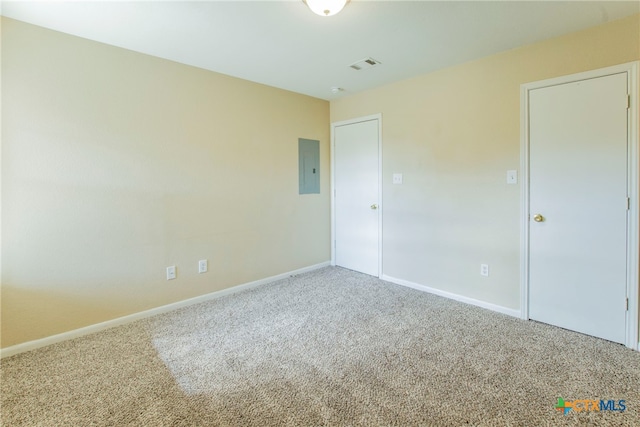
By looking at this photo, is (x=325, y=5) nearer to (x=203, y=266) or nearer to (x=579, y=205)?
(x=579, y=205)

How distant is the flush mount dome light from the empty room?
0.03 meters

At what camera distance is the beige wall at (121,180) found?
7.27 feet

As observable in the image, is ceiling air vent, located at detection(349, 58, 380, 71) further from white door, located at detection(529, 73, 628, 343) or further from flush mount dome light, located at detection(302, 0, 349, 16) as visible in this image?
white door, located at detection(529, 73, 628, 343)

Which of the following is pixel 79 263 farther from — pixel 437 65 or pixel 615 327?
pixel 615 327

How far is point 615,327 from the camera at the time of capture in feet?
7.52

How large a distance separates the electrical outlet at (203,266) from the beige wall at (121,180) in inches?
1.9

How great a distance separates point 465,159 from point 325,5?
1997 mm

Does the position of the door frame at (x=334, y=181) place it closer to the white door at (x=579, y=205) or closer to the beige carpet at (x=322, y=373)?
the beige carpet at (x=322, y=373)

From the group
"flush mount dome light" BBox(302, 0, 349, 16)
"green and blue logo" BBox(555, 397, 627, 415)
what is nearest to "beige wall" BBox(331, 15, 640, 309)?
"green and blue logo" BBox(555, 397, 627, 415)

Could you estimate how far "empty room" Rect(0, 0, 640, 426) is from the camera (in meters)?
1.83

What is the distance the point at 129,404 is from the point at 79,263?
134 cm

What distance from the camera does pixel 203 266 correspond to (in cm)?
318

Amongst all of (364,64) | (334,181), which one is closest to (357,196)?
(334,181)

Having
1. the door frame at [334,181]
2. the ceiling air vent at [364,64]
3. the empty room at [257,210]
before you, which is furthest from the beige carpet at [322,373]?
the ceiling air vent at [364,64]
